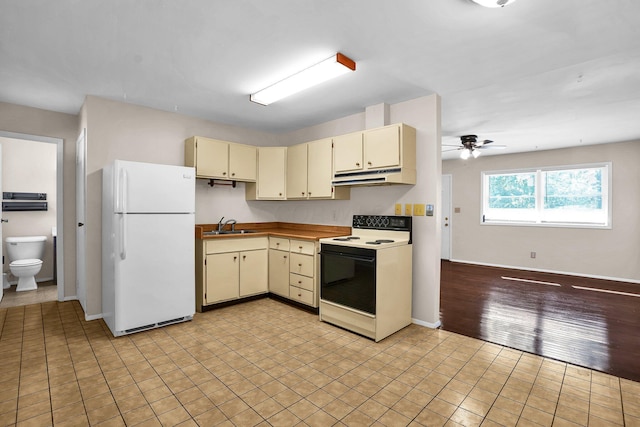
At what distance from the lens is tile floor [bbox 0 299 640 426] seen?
1.89m

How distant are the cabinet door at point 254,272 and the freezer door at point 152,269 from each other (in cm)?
72

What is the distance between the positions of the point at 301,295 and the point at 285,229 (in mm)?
1382

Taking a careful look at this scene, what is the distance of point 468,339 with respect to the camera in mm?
3021

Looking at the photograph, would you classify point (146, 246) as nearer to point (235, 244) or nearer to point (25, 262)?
point (235, 244)

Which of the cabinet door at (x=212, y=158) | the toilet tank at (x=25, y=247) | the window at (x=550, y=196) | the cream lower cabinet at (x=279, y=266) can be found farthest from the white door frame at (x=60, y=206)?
the window at (x=550, y=196)

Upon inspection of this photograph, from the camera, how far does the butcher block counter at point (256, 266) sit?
371 cm

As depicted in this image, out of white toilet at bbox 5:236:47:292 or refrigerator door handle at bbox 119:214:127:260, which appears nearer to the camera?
refrigerator door handle at bbox 119:214:127:260

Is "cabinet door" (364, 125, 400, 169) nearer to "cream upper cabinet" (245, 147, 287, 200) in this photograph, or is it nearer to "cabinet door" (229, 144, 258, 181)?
"cream upper cabinet" (245, 147, 287, 200)

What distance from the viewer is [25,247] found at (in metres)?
4.64

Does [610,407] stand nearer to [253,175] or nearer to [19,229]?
[253,175]

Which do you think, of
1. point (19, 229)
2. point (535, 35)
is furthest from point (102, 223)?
point (535, 35)

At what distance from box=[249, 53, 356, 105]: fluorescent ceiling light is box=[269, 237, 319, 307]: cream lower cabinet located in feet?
5.50

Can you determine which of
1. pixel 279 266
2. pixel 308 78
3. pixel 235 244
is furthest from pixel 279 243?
pixel 308 78

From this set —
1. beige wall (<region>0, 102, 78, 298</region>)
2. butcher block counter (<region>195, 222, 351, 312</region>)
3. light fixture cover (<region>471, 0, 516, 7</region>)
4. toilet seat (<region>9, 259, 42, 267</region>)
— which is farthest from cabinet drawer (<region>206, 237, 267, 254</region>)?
light fixture cover (<region>471, 0, 516, 7</region>)
